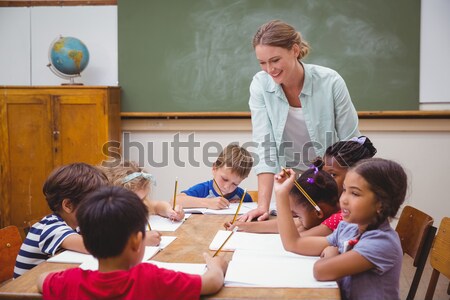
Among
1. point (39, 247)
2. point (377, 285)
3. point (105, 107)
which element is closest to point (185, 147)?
point (105, 107)

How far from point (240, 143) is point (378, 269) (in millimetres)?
3366

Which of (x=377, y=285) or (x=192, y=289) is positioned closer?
(x=192, y=289)

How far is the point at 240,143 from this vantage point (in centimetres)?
483

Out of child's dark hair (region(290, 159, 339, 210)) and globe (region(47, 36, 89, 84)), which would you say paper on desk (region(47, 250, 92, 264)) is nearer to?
child's dark hair (region(290, 159, 339, 210))

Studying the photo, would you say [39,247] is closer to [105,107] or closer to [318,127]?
[318,127]

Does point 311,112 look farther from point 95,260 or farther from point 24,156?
point 24,156

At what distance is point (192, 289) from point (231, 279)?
16 centimetres

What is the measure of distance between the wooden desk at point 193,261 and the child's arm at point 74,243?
0.43 feet

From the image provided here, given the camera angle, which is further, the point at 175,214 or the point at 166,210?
the point at 166,210

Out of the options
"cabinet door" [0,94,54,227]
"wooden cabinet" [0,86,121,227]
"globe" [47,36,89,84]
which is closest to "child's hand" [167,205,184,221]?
"wooden cabinet" [0,86,121,227]

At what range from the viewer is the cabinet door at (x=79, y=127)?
4.60 metres

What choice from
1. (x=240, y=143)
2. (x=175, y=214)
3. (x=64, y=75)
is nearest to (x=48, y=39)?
(x=64, y=75)

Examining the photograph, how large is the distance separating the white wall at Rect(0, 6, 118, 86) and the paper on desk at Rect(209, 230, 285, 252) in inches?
127

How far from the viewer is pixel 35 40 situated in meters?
5.10
